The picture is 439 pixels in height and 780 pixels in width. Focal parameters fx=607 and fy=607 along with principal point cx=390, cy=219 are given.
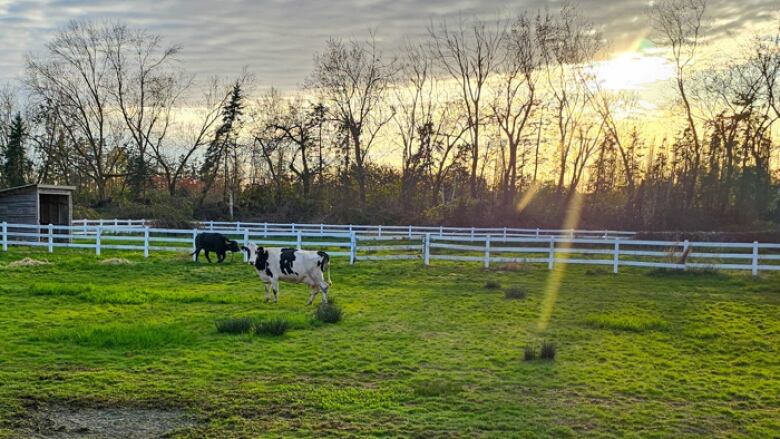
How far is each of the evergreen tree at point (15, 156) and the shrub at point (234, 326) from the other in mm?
42692

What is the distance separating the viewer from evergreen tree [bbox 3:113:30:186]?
4472 cm

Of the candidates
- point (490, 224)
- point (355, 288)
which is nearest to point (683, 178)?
point (490, 224)

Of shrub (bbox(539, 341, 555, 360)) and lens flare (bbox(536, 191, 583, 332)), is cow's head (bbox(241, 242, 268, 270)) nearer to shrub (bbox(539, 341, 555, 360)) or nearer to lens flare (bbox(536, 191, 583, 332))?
lens flare (bbox(536, 191, 583, 332))

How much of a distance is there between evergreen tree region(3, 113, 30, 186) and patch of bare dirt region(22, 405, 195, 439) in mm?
45348

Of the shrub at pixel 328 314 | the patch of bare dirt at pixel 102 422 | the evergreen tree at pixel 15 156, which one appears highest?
the evergreen tree at pixel 15 156

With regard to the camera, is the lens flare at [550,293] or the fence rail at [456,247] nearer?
the lens flare at [550,293]

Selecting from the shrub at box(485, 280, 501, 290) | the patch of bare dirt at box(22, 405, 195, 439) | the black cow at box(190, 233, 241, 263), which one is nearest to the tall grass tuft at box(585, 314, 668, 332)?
the shrub at box(485, 280, 501, 290)

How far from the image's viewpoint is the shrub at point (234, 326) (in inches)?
360

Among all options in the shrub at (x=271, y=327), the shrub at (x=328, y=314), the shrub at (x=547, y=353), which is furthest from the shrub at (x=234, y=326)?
the shrub at (x=547, y=353)

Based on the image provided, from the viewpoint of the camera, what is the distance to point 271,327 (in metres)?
9.20

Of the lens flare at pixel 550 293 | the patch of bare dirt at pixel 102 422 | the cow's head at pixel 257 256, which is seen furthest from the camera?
the cow's head at pixel 257 256

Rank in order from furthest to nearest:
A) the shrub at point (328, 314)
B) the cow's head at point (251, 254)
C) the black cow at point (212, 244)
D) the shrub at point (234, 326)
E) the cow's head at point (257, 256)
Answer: the black cow at point (212, 244)
the cow's head at point (251, 254)
the cow's head at point (257, 256)
the shrub at point (328, 314)
the shrub at point (234, 326)

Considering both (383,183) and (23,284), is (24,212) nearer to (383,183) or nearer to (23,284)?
(23,284)

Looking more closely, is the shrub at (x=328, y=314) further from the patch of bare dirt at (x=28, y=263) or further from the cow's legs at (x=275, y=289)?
the patch of bare dirt at (x=28, y=263)
